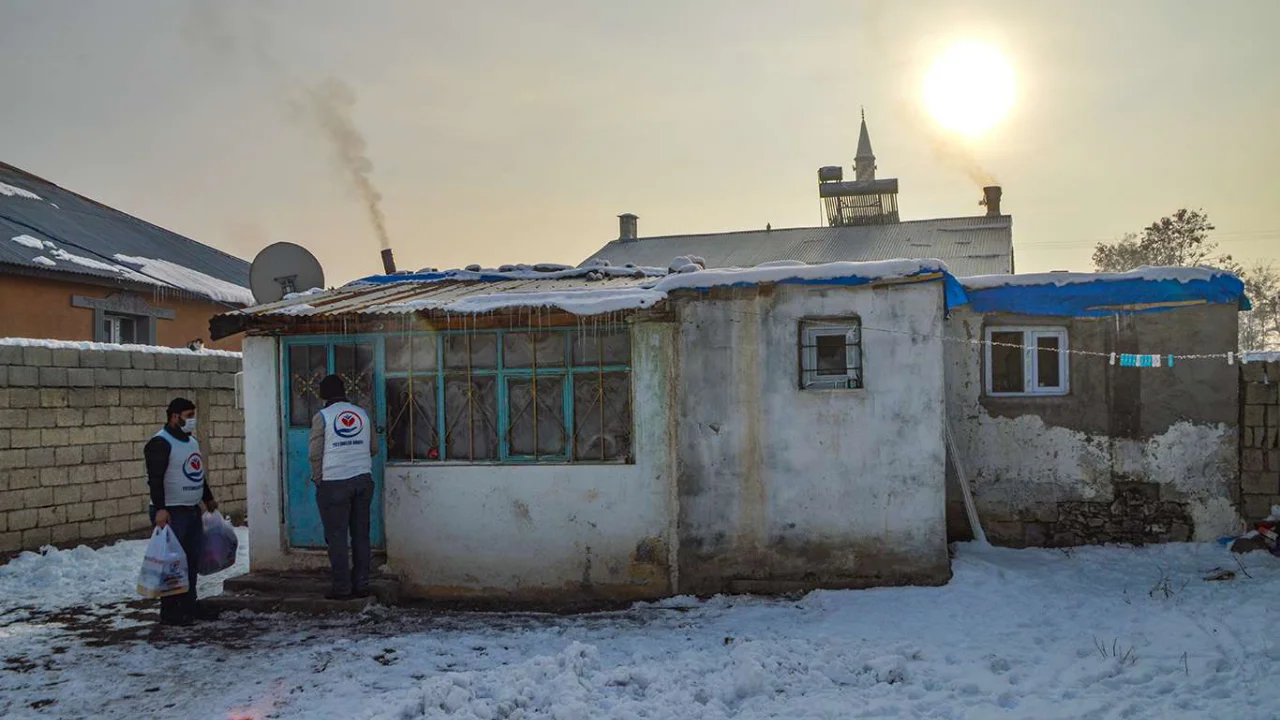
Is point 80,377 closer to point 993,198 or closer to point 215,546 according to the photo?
point 215,546

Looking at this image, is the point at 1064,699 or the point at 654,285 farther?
the point at 654,285

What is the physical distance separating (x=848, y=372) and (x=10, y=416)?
784cm

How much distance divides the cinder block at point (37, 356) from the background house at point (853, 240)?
46.0 ft

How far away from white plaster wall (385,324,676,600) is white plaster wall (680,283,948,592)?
0.72ft

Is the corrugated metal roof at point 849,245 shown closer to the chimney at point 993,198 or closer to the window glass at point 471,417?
the chimney at point 993,198

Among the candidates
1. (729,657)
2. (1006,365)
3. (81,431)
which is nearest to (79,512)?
(81,431)

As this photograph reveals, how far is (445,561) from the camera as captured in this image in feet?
26.2

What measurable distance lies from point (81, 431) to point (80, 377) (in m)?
0.56

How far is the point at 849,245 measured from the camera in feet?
72.6

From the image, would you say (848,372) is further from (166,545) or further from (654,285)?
(166,545)

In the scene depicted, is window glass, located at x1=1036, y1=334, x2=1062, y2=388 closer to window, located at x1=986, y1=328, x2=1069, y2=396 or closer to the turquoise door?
window, located at x1=986, y1=328, x2=1069, y2=396

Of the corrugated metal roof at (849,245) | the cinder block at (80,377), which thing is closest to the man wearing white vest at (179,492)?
the cinder block at (80,377)

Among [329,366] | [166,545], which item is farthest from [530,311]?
[166,545]

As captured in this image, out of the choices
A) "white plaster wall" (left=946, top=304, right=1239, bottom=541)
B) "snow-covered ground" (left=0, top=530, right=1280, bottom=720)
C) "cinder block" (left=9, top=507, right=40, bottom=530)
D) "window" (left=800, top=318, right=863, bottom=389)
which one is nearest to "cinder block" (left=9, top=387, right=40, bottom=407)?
"cinder block" (left=9, top=507, right=40, bottom=530)
